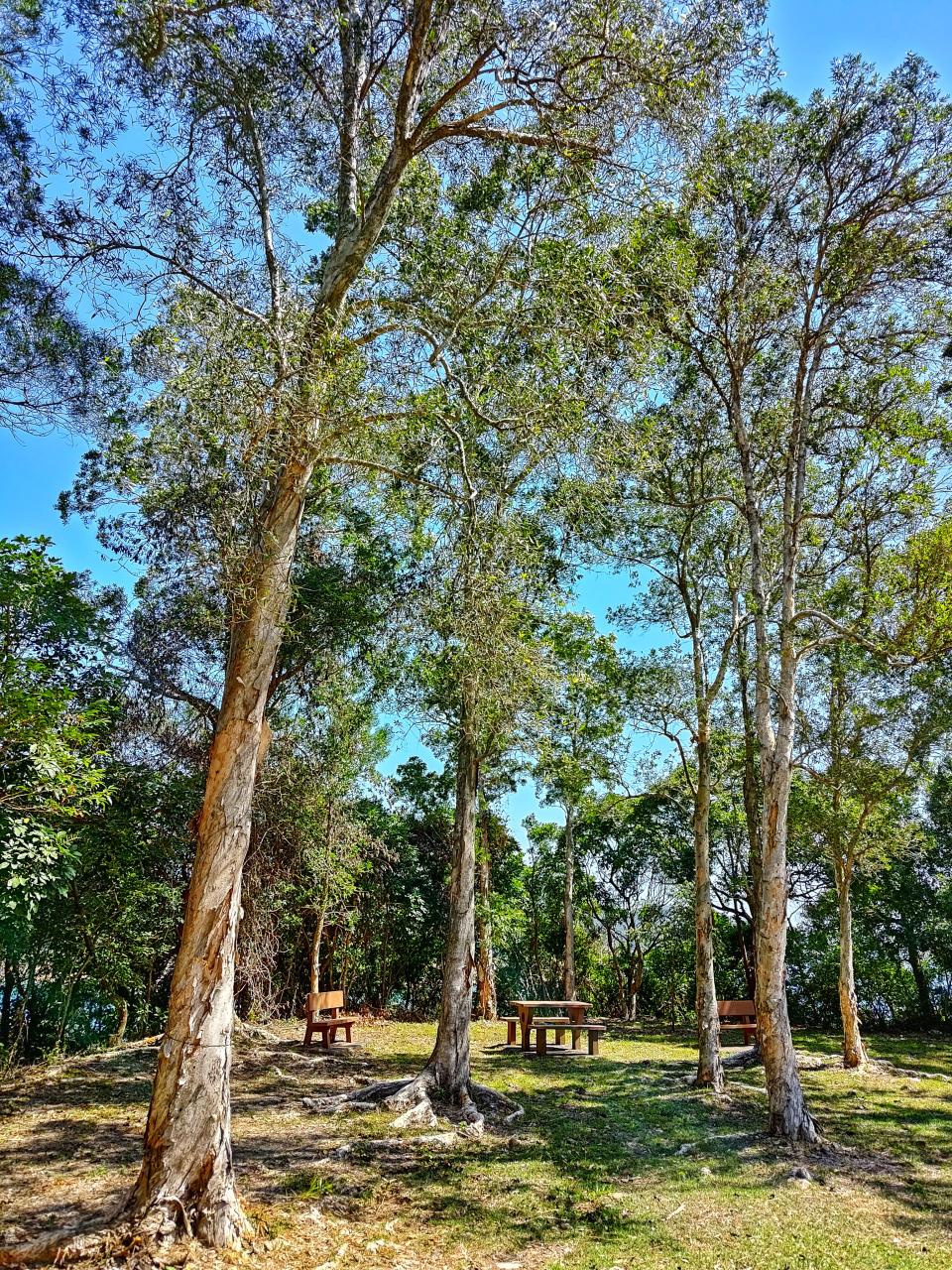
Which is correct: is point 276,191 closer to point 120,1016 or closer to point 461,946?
point 461,946

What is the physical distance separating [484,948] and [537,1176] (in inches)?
506

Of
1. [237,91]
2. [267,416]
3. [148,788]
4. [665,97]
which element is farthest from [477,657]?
[148,788]

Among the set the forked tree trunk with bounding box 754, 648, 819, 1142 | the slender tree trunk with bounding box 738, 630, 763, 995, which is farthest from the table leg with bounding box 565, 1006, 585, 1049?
the forked tree trunk with bounding box 754, 648, 819, 1142

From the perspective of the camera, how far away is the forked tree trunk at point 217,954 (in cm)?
461

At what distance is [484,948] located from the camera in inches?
766

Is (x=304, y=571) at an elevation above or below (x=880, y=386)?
below

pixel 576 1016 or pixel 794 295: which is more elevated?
pixel 794 295

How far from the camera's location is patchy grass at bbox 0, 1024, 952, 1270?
527 centimetres

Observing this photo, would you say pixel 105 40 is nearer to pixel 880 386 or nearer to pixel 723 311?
pixel 723 311

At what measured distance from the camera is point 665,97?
21.8 feet

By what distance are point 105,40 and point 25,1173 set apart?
32.2 ft

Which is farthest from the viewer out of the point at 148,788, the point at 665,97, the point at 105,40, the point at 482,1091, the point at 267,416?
the point at 148,788

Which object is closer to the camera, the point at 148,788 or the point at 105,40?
the point at 105,40

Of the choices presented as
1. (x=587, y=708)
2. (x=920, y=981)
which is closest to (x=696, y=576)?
(x=587, y=708)
